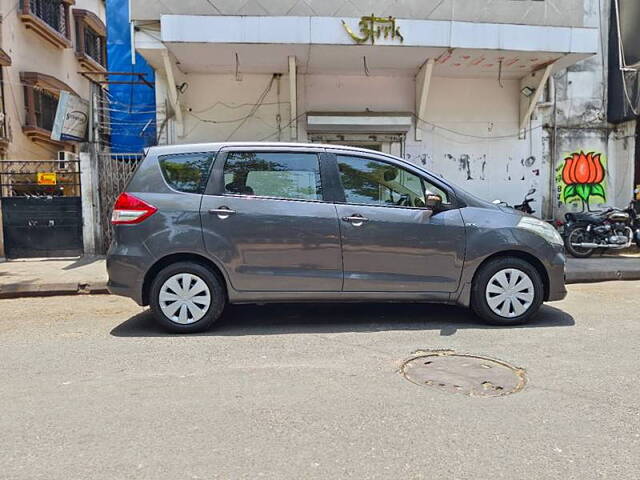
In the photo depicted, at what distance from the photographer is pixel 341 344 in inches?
182

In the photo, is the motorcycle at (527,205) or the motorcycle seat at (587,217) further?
the motorcycle at (527,205)

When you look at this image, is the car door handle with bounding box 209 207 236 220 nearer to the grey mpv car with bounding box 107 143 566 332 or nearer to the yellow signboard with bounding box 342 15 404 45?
the grey mpv car with bounding box 107 143 566 332

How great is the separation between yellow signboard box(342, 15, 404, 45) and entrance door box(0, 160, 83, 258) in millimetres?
5867

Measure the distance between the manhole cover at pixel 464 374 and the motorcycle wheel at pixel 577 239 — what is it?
6.73 meters

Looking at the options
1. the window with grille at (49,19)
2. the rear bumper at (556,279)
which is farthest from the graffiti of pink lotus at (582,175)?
the window with grille at (49,19)

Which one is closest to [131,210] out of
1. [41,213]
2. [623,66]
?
[41,213]

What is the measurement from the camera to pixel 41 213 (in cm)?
930

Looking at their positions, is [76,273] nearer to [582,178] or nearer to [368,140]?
[368,140]

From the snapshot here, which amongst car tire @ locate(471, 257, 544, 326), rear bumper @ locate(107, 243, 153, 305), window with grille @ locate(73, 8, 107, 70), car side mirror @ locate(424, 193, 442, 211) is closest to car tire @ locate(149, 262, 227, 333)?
rear bumper @ locate(107, 243, 153, 305)

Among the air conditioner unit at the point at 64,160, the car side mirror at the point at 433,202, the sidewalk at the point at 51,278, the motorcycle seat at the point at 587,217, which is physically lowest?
the sidewalk at the point at 51,278

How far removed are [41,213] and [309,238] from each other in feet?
22.3

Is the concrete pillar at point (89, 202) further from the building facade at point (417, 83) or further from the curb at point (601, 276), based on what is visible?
the curb at point (601, 276)

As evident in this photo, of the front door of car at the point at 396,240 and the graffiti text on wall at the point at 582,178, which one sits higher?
the graffiti text on wall at the point at 582,178

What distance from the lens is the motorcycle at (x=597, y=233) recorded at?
9672 mm
